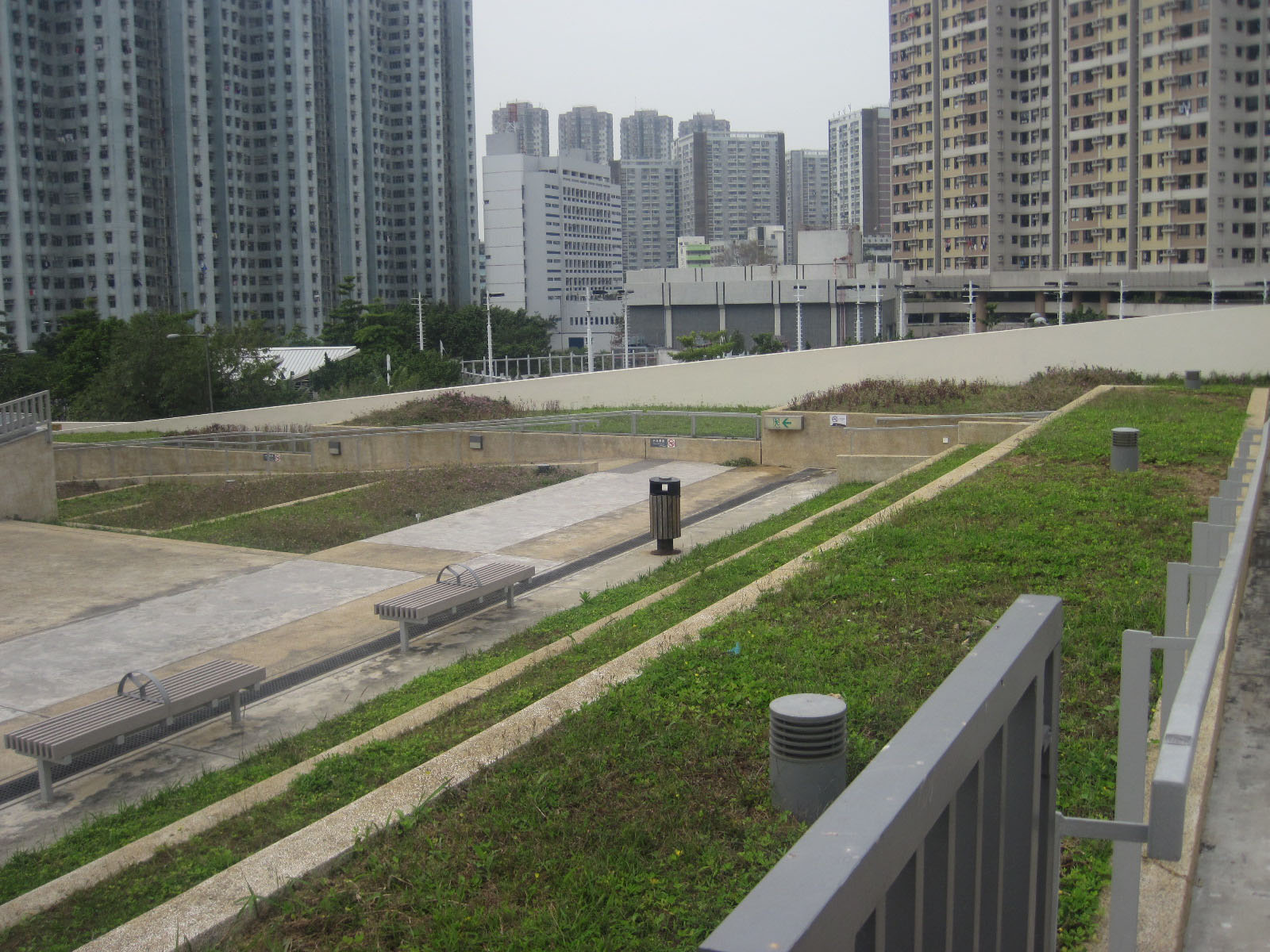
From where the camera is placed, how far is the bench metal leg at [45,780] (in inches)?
323

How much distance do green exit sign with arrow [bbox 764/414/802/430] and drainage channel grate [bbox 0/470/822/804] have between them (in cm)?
798

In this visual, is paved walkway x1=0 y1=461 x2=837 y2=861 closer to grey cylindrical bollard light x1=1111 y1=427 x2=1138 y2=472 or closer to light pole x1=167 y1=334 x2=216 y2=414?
grey cylindrical bollard light x1=1111 y1=427 x2=1138 y2=472

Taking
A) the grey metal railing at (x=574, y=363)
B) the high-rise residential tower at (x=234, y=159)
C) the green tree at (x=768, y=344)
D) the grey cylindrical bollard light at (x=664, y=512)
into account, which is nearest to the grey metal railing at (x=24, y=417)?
the grey cylindrical bollard light at (x=664, y=512)

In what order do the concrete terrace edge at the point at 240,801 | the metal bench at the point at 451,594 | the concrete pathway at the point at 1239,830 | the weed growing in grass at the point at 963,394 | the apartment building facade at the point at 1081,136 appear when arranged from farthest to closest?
the apartment building facade at the point at 1081,136 → the weed growing in grass at the point at 963,394 → the metal bench at the point at 451,594 → the concrete terrace edge at the point at 240,801 → the concrete pathway at the point at 1239,830

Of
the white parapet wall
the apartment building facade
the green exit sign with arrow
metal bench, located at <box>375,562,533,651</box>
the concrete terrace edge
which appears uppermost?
the apartment building facade

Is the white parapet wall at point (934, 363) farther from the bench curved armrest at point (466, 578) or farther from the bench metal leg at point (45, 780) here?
the bench metal leg at point (45, 780)

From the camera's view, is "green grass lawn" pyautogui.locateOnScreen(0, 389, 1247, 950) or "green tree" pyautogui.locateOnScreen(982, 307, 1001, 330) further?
"green tree" pyautogui.locateOnScreen(982, 307, 1001, 330)

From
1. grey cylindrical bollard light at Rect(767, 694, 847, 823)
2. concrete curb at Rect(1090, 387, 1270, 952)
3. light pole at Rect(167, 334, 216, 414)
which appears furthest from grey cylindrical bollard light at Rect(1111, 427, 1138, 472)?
light pole at Rect(167, 334, 216, 414)

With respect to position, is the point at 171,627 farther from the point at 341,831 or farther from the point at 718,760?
the point at 718,760

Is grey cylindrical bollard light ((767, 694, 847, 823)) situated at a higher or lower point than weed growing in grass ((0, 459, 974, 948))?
higher

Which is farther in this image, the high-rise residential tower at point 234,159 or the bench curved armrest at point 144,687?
the high-rise residential tower at point 234,159

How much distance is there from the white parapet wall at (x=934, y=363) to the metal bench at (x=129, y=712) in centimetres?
2272

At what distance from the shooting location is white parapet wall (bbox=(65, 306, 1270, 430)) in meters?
27.4

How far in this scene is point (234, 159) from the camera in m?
128
